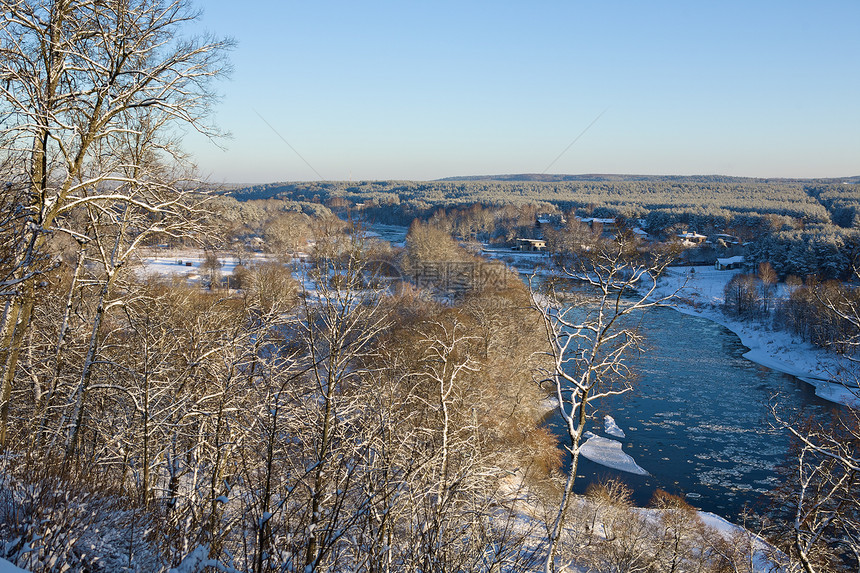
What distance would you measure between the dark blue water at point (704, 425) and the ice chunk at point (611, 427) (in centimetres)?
27

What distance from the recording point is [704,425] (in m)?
23.2

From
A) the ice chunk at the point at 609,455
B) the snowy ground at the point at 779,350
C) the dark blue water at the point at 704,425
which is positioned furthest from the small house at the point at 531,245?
the ice chunk at the point at 609,455

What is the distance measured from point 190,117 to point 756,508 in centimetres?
1971

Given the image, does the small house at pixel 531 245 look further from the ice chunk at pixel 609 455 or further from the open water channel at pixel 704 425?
the ice chunk at pixel 609 455

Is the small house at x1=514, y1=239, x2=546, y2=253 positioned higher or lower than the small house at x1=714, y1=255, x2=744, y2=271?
higher

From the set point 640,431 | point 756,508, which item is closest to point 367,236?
point 756,508

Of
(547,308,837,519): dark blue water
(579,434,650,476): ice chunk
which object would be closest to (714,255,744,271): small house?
(547,308,837,519): dark blue water

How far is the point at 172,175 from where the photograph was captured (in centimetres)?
768

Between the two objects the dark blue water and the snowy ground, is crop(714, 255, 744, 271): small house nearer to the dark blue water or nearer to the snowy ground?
the snowy ground

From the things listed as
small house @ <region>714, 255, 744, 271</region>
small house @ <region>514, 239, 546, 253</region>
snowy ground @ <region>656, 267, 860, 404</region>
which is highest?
small house @ <region>514, 239, 546, 253</region>

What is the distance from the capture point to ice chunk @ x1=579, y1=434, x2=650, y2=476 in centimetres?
2005

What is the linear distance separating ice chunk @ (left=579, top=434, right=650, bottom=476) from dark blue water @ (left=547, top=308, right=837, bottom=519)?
0.93 ft

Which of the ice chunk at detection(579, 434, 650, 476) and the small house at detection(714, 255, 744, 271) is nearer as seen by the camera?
the ice chunk at detection(579, 434, 650, 476)

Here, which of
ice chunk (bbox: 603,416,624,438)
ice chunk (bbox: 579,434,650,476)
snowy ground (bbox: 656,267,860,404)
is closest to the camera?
ice chunk (bbox: 579,434,650,476)
